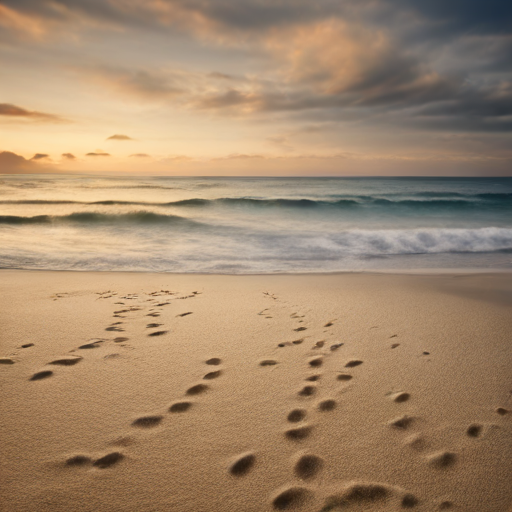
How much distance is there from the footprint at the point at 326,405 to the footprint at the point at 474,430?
29.7 inches

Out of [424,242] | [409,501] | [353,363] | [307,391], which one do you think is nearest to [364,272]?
[353,363]

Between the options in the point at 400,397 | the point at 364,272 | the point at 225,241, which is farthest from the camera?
the point at 225,241

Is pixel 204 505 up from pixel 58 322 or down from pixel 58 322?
down

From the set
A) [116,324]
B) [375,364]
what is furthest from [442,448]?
[116,324]

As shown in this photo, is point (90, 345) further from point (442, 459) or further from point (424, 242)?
point (424, 242)

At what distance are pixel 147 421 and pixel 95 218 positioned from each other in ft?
50.8

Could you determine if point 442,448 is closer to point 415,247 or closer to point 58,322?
point 58,322

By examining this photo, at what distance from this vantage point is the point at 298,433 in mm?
1870

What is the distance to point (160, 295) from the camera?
4.46 meters

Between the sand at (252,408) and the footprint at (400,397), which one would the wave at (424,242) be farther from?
the footprint at (400,397)

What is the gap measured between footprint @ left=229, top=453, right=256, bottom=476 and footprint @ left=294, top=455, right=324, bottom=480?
0.23 metres

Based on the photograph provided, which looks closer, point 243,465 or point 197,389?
point 243,465

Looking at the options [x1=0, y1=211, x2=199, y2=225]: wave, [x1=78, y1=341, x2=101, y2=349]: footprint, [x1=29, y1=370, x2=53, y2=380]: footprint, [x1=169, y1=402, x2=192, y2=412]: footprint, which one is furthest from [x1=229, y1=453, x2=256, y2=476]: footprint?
[x1=0, y1=211, x2=199, y2=225]: wave

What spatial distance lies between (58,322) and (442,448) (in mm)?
3372
